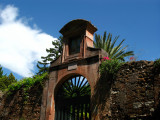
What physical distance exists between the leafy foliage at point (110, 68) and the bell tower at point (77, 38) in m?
1.52

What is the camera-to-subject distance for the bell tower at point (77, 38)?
8.86 metres

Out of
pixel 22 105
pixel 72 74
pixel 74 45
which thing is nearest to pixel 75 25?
pixel 74 45

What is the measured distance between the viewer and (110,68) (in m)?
→ 7.11

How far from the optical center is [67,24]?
9.76m

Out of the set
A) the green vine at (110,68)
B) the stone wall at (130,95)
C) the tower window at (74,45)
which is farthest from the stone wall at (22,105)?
the green vine at (110,68)

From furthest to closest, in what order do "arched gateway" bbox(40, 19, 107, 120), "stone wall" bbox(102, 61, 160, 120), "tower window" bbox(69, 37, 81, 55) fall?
1. "tower window" bbox(69, 37, 81, 55)
2. "arched gateway" bbox(40, 19, 107, 120)
3. "stone wall" bbox(102, 61, 160, 120)

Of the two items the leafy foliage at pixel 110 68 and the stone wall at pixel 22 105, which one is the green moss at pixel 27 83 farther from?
the leafy foliage at pixel 110 68

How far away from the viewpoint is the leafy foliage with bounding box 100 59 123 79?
7031mm

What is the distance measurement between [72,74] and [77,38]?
2224 millimetres

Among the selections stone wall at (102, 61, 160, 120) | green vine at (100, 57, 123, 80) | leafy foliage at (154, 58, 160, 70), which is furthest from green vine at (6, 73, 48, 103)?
leafy foliage at (154, 58, 160, 70)

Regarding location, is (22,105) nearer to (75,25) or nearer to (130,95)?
(75,25)

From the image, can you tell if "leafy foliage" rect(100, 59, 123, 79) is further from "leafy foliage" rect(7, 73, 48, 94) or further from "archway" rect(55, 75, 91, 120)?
"leafy foliage" rect(7, 73, 48, 94)

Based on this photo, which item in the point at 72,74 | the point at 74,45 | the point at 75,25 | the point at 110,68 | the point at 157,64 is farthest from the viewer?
the point at 74,45

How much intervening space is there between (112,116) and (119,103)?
0.55m
